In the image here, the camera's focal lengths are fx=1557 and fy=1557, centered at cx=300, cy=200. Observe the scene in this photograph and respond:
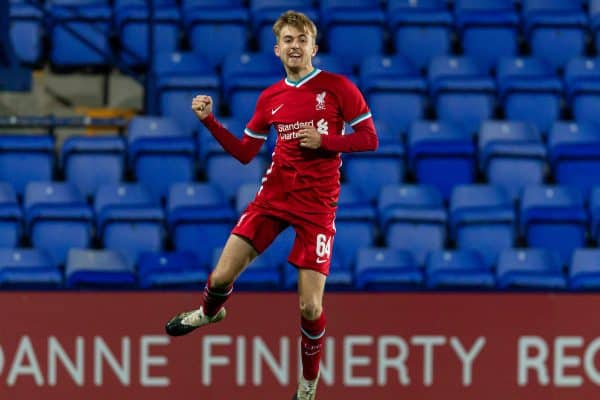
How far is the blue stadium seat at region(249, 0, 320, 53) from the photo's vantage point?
1226 centimetres

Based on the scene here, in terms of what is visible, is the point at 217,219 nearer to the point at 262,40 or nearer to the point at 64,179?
the point at 64,179

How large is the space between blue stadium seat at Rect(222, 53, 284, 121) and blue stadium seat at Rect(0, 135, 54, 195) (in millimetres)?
1457

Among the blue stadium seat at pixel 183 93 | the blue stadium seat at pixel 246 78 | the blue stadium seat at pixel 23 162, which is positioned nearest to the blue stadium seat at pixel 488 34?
the blue stadium seat at pixel 246 78

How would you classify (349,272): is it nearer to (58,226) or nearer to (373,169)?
(373,169)

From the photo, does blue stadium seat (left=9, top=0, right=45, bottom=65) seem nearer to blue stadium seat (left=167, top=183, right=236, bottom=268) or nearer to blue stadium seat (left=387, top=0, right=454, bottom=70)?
blue stadium seat (left=167, top=183, right=236, bottom=268)

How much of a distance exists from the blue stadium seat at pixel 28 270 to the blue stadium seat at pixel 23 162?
992 mm

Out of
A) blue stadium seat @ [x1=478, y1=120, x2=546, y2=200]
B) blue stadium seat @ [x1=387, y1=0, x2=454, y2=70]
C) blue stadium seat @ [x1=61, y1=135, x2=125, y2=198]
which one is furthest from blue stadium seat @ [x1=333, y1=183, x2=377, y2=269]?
blue stadium seat @ [x1=387, y1=0, x2=454, y2=70]

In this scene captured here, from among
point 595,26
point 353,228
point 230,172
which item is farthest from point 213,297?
point 595,26

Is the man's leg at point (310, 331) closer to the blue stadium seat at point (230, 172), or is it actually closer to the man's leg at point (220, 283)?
the man's leg at point (220, 283)

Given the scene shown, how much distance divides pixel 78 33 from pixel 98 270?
2940 millimetres

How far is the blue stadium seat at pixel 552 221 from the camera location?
1077 cm

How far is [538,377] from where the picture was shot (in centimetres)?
955

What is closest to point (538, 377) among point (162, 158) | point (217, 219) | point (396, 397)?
point (396, 397)

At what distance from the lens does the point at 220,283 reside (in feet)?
25.9
